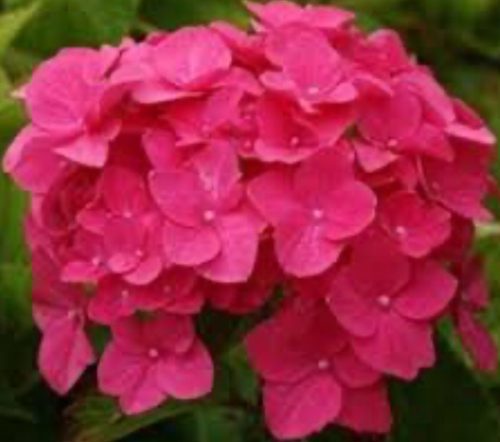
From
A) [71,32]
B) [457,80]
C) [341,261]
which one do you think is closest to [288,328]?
[341,261]

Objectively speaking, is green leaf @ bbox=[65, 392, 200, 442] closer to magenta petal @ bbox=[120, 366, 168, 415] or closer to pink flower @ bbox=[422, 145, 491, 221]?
magenta petal @ bbox=[120, 366, 168, 415]

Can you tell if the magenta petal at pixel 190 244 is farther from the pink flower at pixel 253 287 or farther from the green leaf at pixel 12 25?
the green leaf at pixel 12 25

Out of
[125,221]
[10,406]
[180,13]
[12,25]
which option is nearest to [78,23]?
[12,25]

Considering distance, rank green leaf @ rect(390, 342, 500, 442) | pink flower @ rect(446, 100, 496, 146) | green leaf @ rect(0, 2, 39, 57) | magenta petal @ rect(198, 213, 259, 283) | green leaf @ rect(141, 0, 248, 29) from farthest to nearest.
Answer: green leaf @ rect(141, 0, 248, 29) < green leaf @ rect(0, 2, 39, 57) < green leaf @ rect(390, 342, 500, 442) < pink flower @ rect(446, 100, 496, 146) < magenta petal @ rect(198, 213, 259, 283)

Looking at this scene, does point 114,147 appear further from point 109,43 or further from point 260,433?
point 109,43

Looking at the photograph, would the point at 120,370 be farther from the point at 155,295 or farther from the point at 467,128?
the point at 467,128

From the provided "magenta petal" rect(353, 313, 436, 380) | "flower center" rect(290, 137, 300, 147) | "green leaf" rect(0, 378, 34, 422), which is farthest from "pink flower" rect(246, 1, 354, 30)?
"green leaf" rect(0, 378, 34, 422)
